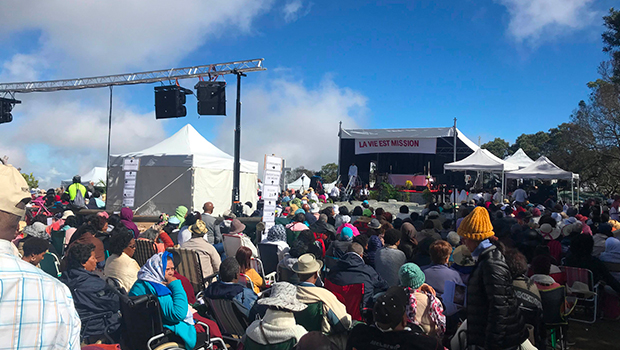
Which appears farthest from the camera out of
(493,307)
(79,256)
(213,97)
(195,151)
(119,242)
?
(195,151)

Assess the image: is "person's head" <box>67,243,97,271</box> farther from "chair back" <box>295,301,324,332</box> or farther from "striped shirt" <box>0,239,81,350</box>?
"striped shirt" <box>0,239,81,350</box>

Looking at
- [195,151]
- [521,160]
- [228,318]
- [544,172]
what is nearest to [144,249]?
[228,318]

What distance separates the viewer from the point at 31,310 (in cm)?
109

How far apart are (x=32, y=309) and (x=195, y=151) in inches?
550

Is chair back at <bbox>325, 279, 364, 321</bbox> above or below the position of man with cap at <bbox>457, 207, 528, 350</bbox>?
below

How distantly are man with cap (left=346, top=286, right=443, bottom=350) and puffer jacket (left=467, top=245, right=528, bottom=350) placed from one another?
37cm

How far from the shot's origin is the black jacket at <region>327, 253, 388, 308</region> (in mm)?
3682

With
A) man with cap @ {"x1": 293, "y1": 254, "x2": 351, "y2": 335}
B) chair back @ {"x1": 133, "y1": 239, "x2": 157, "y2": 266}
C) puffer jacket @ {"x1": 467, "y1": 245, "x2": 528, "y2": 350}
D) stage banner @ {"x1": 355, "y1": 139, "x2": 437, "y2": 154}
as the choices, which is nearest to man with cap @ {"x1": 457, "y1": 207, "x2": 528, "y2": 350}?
puffer jacket @ {"x1": 467, "y1": 245, "x2": 528, "y2": 350}

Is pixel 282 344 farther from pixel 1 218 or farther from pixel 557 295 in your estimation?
pixel 557 295

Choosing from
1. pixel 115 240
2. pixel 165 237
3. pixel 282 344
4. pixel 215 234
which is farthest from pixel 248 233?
pixel 282 344

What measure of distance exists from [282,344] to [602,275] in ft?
14.0

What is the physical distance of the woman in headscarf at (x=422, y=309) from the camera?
114 inches

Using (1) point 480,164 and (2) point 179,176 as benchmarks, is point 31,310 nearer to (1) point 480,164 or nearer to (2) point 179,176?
(2) point 179,176

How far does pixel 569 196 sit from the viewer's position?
59.6 feet
